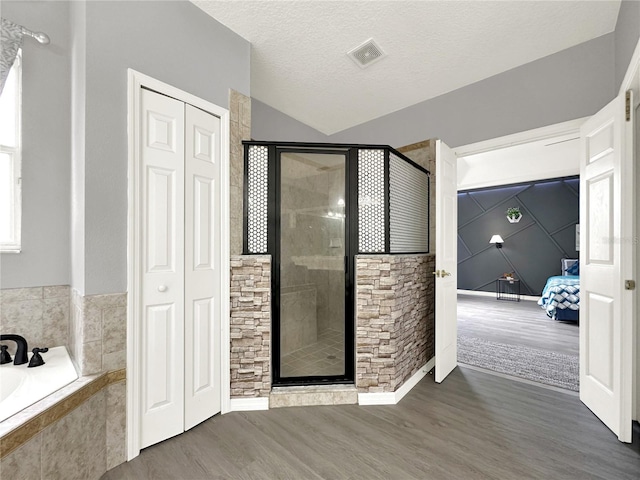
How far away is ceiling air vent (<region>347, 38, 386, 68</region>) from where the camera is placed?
247cm

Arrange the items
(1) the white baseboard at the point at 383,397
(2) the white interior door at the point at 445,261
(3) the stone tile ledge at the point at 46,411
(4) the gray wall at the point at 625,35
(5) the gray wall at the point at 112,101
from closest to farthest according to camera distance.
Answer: (3) the stone tile ledge at the point at 46,411 → (5) the gray wall at the point at 112,101 → (4) the gray wall at the point at 625,35 → (1) the white baseboard at the point at 383,397 → (2) the white interior door at the point at 445,261

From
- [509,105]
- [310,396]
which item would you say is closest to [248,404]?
[310,396]

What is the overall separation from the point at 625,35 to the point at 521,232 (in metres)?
6.23

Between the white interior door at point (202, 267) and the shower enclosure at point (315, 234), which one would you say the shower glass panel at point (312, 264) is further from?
the white interior door at point (202, 267)

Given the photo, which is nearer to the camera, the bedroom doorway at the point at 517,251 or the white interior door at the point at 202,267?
the white interior door at the point at 202,267

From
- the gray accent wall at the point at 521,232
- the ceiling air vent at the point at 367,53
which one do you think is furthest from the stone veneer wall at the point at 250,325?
the gray accent wall at the point at 521,232

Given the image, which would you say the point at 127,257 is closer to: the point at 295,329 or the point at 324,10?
the point at 295,329

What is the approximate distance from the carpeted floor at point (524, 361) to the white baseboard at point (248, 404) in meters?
2.31

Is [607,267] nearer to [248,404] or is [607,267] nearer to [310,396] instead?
[310,396]

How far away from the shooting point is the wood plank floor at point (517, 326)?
12.8ft

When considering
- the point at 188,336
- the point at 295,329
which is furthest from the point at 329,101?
the point at 188,336

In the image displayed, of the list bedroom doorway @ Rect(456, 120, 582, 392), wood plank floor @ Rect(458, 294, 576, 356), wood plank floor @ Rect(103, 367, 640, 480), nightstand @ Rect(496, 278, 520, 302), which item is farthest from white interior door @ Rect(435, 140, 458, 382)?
nightstand @ Rect(496, 278, 520, 302)

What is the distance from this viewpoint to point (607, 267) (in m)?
2.07

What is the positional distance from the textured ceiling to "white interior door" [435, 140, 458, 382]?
777mm
